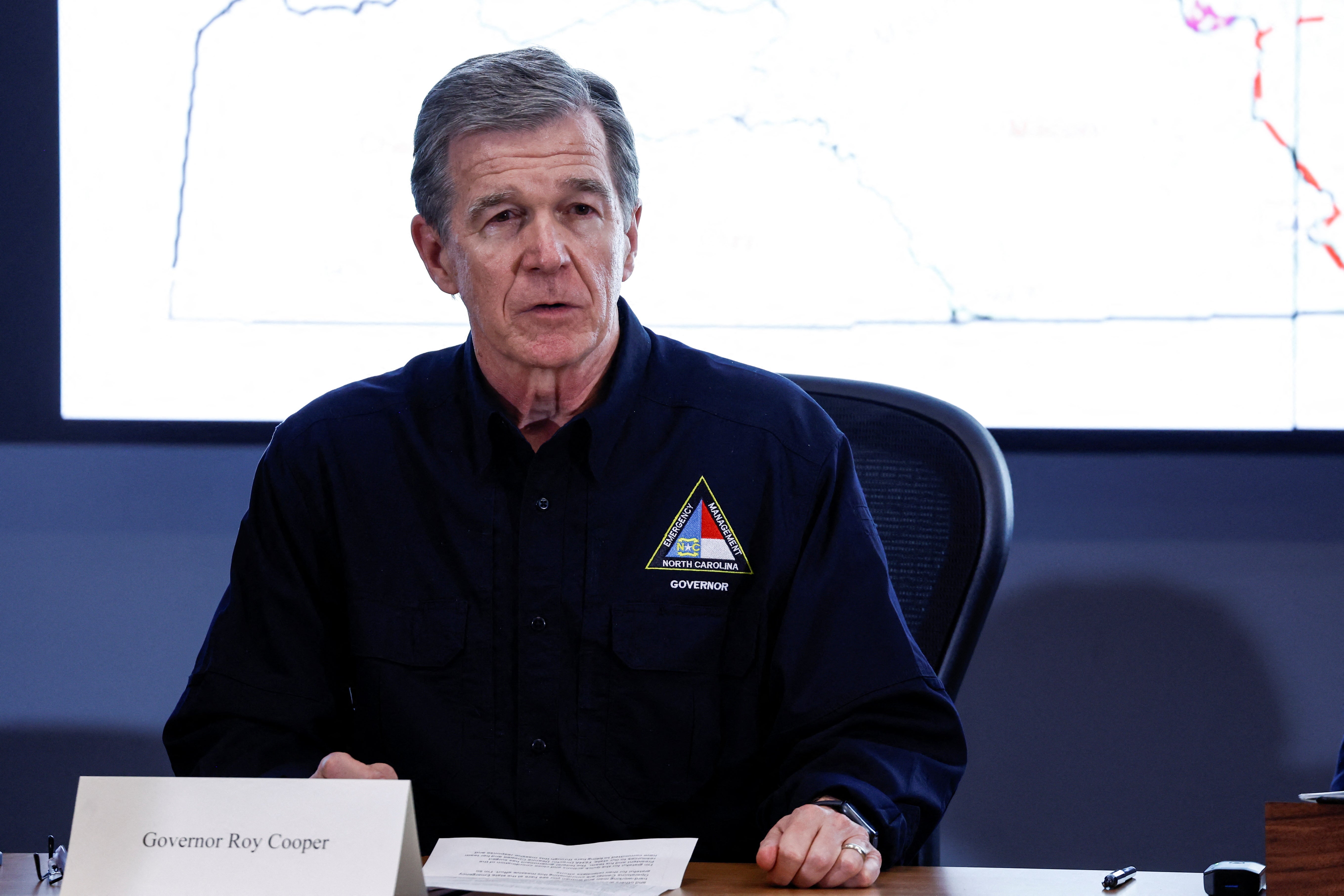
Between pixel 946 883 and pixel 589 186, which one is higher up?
pixel 589 186

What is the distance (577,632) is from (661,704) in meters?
0.11

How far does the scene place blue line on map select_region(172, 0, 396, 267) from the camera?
211cm

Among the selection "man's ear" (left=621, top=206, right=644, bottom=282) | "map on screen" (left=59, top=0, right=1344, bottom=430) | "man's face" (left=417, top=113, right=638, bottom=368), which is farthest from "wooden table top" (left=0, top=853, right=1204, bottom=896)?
"map on screen" (left=59, top=0, right=1344, bottom=430)

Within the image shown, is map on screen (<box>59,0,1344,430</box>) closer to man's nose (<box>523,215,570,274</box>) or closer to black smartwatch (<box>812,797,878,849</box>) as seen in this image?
man's nose (<box>523,215,570,274</box>)

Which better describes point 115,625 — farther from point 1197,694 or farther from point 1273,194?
point 1273,194

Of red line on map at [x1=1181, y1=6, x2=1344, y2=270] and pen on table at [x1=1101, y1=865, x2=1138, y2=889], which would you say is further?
red line on map at [x1=1181, y1=6, x2=1344, y2=270]

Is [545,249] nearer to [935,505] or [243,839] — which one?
[935,505]

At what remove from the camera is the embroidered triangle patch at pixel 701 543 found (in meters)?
1.27

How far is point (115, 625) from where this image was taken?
2.25 metres

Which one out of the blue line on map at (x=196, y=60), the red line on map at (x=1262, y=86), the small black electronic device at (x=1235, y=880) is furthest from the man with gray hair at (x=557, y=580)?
the red line on map at (x=1262, y=86)

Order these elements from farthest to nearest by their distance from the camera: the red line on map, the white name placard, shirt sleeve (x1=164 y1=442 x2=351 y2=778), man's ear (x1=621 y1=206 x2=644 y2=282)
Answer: the red line on map
man's ear (x1=621 y1=206 x2=644 y2=282)
shirt sleeve (x1=164 y1=442 x2=351 y2=778)
the white name placard

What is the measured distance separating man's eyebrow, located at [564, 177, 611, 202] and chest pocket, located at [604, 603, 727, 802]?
1.42 feet

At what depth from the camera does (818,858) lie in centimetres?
95

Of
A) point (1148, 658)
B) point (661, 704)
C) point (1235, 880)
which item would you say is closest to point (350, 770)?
point (661, 704)
